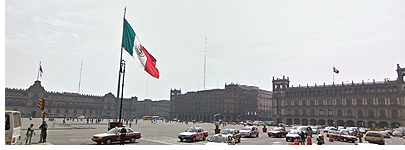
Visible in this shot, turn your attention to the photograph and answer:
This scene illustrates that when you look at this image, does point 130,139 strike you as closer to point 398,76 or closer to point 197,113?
point 398,76

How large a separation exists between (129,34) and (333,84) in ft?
272

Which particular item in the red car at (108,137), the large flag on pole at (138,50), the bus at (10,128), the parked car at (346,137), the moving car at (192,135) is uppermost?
the large flag on pole at (138,50)

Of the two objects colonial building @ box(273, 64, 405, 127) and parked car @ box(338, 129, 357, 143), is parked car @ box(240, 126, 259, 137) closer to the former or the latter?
parked car @ box(338, 129, 357, 143)

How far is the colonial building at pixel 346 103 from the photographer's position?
7425cm

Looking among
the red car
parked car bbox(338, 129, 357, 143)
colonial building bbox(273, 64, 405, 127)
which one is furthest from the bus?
colonial building bbox(273, 64, 405, 127)

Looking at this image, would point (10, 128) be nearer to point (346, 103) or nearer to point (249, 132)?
point (249, 132)

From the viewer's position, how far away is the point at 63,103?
116 metres

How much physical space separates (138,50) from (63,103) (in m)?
112

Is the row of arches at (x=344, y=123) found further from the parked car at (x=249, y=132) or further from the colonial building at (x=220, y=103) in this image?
the parked car at (x=249, y=132)

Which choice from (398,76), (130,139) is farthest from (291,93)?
(130,139)

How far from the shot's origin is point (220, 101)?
399 feet

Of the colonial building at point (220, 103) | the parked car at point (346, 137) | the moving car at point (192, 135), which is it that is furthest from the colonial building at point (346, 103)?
the moving car at point (192, 135)

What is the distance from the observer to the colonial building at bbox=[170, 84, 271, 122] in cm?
12056

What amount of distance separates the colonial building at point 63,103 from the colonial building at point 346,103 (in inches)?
2331
